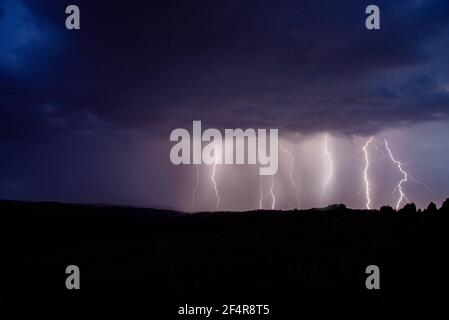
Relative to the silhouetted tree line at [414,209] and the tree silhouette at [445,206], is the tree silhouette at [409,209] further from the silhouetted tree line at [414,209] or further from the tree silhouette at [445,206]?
the tree silhouette at [445,206]

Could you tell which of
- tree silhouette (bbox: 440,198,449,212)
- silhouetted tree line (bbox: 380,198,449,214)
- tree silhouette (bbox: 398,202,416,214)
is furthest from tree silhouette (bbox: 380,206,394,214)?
tree silhouette (bbox: 440,198,449,212)

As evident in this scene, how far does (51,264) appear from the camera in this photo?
48.9ft

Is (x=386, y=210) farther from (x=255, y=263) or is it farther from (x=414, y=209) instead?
(x=255, y=263)

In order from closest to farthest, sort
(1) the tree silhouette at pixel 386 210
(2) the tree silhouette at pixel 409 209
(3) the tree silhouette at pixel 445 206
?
(3) the tree silhouette at pixel 445 206 < (2) the tree silhouette at pixel 409 209 < (1) the tree silhouette at pixel 386 210

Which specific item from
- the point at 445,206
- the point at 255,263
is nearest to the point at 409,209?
the point at 445,206

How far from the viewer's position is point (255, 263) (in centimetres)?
1368

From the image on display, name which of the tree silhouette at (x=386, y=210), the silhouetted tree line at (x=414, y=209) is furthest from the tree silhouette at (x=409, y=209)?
the tree silhouette at (x=386, y=210)

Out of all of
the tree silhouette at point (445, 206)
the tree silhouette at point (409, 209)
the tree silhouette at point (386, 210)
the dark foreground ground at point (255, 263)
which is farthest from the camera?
the tree silhouette at point (386, 210)

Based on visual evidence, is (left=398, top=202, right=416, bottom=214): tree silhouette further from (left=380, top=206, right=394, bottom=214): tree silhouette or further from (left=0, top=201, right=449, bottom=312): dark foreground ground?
(left=380, top=206, right=394, bottom=214): tree silhouette

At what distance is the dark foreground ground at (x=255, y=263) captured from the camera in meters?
10.7

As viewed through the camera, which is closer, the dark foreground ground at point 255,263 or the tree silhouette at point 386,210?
the dark foreground ground at point 255,263

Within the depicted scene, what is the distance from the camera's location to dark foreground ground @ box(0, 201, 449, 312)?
35.2ft

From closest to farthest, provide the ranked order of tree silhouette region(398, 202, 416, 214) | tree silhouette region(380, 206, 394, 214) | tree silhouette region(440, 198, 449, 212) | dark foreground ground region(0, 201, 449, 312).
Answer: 1. dark foreground ground region(0, 201, 449, 312)
2. tree silhouette region(440, 198, 449, 212)
3. tree silhouette region(398, 202, 416, 214)
4. tree silhouette region(380, 206, 394, 214)
